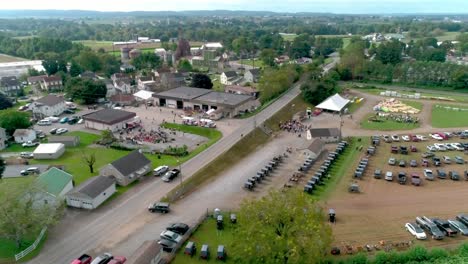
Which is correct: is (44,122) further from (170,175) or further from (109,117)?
(170,175)

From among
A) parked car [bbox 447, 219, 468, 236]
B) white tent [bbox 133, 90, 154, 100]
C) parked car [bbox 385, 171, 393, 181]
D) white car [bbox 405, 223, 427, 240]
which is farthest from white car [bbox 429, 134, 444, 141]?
white tent [bbox 133, 90, 154, 100]

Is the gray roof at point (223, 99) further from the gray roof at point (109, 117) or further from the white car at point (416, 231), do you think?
the white car at point (416, 231)

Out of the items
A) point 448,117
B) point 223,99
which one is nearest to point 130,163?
point 223,99

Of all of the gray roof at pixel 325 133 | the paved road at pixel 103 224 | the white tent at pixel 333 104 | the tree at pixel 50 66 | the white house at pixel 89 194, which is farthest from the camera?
the tree at pixel 50 66

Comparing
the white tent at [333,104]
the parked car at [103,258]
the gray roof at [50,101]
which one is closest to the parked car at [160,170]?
the parked car at [103,258]

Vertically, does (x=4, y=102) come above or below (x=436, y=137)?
above

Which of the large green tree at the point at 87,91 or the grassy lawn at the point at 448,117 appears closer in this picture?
the grassy lawn at the point at 448,117
